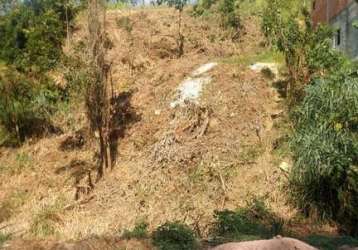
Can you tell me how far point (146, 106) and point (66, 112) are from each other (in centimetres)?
290

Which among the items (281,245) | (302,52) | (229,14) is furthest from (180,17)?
(281,245)

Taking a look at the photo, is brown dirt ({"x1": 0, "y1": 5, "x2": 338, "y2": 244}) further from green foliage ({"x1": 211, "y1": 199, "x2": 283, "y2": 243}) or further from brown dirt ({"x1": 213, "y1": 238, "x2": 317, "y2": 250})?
brown dirt ({"x1": 213, "y1": 238, "x2": 317, "y2": 250})

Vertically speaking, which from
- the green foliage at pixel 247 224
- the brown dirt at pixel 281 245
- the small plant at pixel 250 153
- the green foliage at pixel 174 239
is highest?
the brown dirt at pixel 281 245

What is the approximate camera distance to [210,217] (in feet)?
40.4

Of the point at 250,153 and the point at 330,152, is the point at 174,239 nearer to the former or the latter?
the point at 330,152

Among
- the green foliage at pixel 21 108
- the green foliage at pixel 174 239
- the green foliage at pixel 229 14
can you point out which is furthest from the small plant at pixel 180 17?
the green foliage at pixel 174 239

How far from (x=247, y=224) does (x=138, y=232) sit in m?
2.07

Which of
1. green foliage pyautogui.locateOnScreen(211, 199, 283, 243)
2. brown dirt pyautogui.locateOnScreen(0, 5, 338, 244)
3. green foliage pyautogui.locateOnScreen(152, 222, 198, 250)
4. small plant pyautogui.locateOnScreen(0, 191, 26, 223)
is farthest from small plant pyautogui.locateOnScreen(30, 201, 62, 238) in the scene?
green foliage pyautogui.locateOnScreen(211, 199, 283, 243)

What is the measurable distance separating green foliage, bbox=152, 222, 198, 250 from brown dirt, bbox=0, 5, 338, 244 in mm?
1168

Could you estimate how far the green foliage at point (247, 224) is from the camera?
10000 millimetres

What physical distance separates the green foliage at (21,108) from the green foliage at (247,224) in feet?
27.4

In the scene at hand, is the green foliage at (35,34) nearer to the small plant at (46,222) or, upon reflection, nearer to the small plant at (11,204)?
the small plant at (11,204)

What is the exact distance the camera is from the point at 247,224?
10828 mm

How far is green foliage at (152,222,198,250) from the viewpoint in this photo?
30.1 ft
